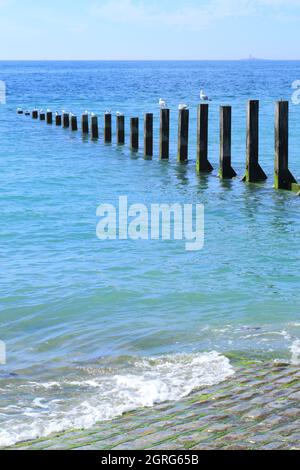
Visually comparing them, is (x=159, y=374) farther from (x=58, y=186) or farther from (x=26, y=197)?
(x=58, y=186)

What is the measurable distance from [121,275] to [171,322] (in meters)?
2.59

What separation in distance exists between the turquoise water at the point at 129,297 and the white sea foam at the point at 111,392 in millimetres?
16

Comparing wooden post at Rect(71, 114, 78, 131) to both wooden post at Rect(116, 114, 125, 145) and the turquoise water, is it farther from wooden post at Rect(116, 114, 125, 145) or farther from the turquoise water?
the turquoise water

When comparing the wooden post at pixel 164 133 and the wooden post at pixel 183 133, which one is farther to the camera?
the wooden post at pixel 164 133

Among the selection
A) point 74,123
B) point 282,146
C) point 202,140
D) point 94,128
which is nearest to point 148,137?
point 202,140

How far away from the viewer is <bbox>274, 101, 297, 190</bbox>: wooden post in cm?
1866

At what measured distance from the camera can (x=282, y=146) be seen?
19.0 meters

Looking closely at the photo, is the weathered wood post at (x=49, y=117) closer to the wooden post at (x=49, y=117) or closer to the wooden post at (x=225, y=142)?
the wooden post at (x=49, y=117)

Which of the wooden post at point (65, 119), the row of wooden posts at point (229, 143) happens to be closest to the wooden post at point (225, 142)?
the row of wooden posts at point (229, 143)

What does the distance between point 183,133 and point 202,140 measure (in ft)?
5.19

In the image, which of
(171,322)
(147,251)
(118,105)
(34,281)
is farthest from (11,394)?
(118,105)

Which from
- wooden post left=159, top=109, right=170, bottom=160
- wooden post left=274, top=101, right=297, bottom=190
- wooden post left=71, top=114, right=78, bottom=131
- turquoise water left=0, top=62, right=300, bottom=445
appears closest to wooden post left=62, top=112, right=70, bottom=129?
wooden post left=71, top=114, right=78, bottom=131

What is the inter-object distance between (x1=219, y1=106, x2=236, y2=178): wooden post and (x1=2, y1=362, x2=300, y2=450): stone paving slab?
13.6 metres

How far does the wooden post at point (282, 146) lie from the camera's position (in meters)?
18.7
